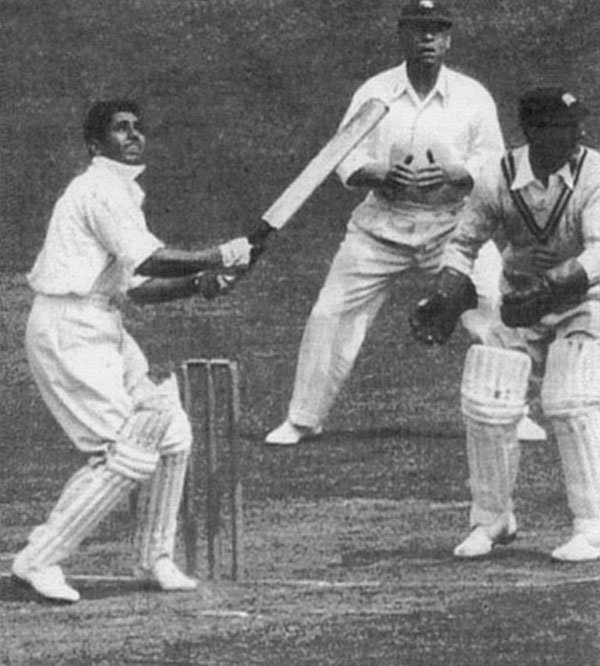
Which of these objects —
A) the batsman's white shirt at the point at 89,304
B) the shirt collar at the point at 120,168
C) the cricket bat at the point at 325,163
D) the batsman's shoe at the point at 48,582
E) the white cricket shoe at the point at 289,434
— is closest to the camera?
the batsman's shoe at the point at 48,582

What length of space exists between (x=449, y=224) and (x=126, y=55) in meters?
1.28

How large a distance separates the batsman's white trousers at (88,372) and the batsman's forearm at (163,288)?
14cm

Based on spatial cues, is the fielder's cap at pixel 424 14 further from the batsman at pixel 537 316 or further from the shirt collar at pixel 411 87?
the batsman at pixel 537 316

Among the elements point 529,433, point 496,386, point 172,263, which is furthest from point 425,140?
point 172,263

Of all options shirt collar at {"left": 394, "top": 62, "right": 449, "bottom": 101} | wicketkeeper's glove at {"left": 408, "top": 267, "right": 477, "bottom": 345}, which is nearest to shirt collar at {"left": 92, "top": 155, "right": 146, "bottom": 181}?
wicketkeeper's glove at {"left": 408, "top": 267, "right": 477, "bottom": 345}

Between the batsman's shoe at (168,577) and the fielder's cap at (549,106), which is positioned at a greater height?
the fielder's cap at (549,106)

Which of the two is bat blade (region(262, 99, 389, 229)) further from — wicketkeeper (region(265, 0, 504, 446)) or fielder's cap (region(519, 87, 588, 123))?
fielder's cap (region(519, 87, 588, 123))

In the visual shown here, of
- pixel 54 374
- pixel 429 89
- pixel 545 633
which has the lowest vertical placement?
pixel 545 633

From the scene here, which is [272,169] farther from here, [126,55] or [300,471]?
[300,471]

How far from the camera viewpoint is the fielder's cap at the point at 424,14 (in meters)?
9.04

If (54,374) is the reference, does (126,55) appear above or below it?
above

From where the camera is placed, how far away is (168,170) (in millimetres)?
9891

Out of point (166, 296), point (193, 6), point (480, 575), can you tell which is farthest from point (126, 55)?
point (480, 575)

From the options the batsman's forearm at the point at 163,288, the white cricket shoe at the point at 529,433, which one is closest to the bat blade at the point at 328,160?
the batsman's forearm at the point at 163,288
